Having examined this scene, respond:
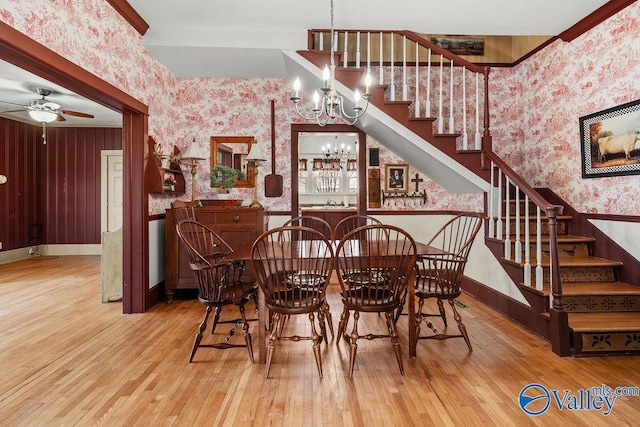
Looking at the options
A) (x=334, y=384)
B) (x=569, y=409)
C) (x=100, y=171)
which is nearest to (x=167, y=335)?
(x=334, y=384)

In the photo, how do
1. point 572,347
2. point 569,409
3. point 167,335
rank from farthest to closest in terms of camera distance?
1. point 167,335
2. point 572,347
3. point 569,409

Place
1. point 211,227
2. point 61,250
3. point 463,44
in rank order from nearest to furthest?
point 211,227
point 463,44
point 61,250

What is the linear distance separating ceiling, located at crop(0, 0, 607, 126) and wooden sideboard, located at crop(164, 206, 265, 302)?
5.80 feet

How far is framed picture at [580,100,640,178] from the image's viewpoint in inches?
127

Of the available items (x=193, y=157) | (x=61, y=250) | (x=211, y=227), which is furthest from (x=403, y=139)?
(x=61, y=250)

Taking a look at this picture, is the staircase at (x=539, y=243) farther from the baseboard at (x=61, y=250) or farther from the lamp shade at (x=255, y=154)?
the baseboard at (x=61, y=250)

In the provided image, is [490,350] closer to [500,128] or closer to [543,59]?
[500,128]

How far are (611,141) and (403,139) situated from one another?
76.7 inches

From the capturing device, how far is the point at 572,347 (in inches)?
107

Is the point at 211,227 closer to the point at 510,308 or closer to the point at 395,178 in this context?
the point at 395,178

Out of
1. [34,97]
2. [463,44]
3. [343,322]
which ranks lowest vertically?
[343,322]

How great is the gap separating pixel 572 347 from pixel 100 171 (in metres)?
8.32

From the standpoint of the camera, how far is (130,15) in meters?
3.49

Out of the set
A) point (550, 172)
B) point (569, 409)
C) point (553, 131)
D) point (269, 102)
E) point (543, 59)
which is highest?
point (543, 59)
